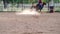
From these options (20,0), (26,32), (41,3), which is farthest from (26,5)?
(26,32)

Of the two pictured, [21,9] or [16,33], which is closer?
[16,33]

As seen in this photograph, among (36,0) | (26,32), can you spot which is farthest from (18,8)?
(26,32)

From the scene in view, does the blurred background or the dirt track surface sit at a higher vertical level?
the blurred background

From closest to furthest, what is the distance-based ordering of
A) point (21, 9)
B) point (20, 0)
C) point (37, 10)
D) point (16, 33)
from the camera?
point (16, 33) < point (37, 10) < point (21, 9) < point (20, 0)

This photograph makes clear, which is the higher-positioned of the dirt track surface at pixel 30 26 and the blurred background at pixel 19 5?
the blurred background at pixel 19 5

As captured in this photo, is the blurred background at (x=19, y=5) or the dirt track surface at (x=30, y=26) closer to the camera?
the dirt track surface at (x=30, y=26)

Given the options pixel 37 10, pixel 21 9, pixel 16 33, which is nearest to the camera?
pixel 16 33

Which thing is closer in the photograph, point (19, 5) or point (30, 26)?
point (30, 26)

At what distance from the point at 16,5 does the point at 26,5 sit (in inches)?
49.3

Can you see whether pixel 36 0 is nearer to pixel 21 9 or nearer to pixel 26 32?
pixel 21 9

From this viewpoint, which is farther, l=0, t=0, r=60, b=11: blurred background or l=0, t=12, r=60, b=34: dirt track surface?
l=0, t=0, r=60, b=11: blurred background

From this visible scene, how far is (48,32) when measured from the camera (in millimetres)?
9852

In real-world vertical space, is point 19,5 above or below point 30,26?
above

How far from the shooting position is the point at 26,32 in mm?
9922
